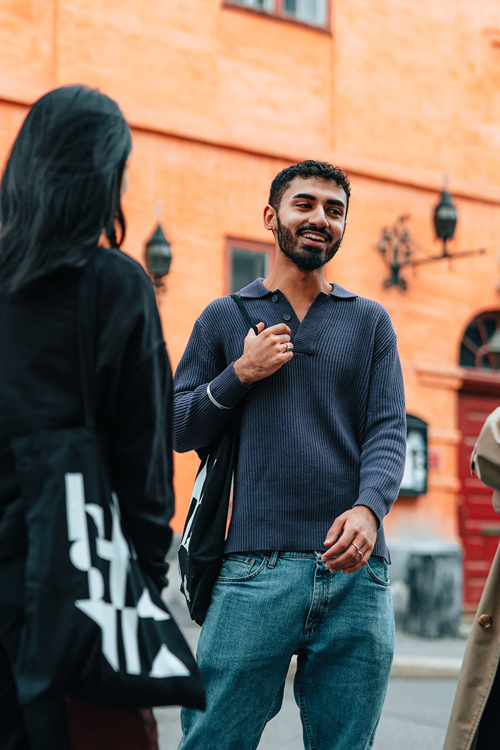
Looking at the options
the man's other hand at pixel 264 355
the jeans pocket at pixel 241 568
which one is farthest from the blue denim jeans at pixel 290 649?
the man's other hand at pixel 264 355

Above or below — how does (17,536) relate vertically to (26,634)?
above

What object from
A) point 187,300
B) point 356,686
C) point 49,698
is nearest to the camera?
point 49,698

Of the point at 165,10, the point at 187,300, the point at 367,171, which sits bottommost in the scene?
Answer: the point at 187,300

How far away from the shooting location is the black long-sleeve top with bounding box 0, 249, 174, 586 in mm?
1726

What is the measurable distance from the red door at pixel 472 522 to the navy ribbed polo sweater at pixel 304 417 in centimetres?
868

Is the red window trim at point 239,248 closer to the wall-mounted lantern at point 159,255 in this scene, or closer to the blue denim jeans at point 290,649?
the wall-mounted lantern at point 159,255

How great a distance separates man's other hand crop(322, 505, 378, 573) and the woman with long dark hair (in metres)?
0.64

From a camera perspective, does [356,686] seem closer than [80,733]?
No

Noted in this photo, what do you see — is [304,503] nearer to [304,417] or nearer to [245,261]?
[304,417]

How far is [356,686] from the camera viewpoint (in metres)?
2.43

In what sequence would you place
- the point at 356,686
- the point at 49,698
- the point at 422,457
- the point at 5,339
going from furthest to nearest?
the point at 422,457
the point at 356,686
the point at 5,339
the point at 49,698

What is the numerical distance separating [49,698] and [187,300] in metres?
8.39

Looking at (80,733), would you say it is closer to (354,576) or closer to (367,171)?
(354,576)

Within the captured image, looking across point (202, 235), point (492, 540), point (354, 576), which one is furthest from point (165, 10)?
point (354, 576)
